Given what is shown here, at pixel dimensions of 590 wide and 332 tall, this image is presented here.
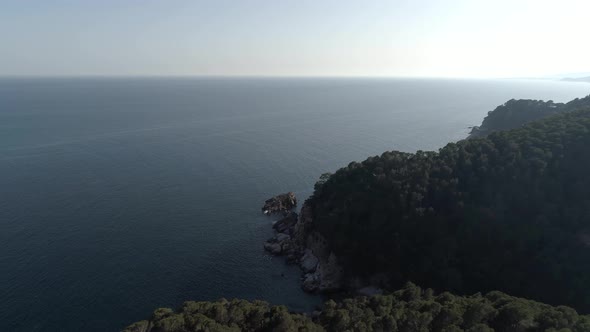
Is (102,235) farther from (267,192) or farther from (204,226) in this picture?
(267,192)

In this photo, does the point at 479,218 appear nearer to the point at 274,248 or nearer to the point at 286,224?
the point at 274,248

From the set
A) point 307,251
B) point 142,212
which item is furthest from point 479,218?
point 142,212

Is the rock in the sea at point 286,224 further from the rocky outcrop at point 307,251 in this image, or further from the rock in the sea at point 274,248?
the rock in the sea at point 274,248

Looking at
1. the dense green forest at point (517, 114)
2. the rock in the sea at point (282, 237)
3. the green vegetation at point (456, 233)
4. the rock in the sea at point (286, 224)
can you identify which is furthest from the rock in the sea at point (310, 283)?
the dense green forest at point (517, 114)

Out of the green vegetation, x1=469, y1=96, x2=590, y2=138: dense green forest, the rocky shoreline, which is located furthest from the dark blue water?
x1=469, y1=96, x2=590, y2=138: dense green forest

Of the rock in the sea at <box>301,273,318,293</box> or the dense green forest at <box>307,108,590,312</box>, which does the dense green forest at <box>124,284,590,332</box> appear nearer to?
the dense green forest at <box>307,108,590,312</box>

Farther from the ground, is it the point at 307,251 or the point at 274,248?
the point at 274,248

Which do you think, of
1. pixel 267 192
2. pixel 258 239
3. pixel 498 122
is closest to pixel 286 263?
pixel 258 239
